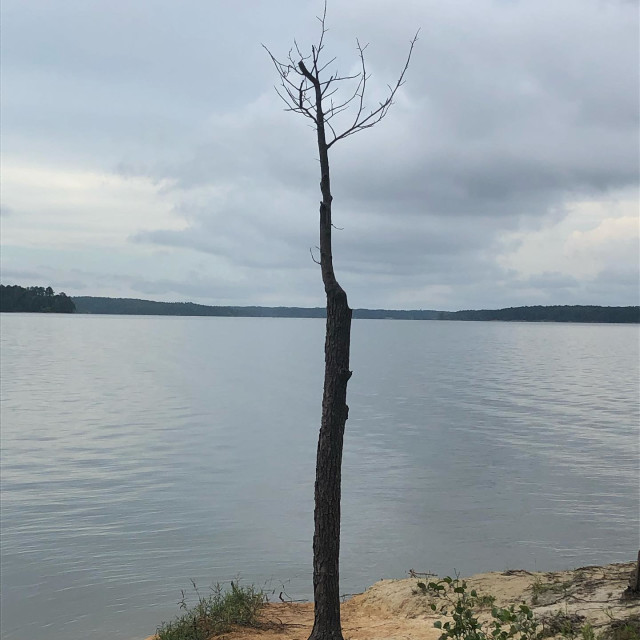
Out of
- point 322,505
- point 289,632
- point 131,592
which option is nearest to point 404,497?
point 131,592

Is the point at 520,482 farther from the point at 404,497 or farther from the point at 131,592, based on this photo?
the point at 131,592

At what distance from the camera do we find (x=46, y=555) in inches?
578

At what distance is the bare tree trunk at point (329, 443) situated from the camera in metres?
7.68

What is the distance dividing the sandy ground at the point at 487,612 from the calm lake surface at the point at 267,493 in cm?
209

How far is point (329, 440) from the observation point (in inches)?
302

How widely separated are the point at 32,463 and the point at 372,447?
12.3 m

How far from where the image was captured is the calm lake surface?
1352 centimetres

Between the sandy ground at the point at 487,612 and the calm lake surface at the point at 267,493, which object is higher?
the sandy ground at the point at 487,612

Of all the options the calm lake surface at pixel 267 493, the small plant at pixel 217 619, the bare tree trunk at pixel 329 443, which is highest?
the bare tree trunk at pixel 329 443

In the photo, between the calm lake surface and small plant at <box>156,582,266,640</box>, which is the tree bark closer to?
small plant at <box>156,582,266,640</box>

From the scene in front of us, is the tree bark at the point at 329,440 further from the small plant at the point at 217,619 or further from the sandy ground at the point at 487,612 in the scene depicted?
the small plant at the point at 217,619

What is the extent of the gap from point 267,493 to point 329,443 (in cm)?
1341

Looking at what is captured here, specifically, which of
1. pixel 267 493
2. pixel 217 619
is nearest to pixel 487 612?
pixel 217 619

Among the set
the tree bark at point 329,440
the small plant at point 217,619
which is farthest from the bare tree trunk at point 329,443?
the small plant at point 217,619
